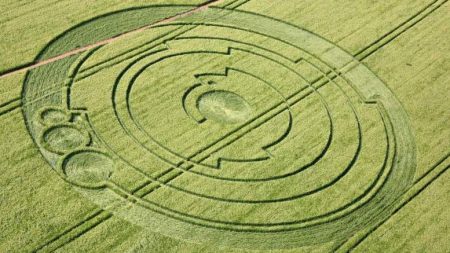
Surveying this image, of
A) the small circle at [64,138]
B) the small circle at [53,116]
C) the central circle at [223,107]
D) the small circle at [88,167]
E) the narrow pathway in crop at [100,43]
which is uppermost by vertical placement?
the narrow pathway in crop at [100,43]

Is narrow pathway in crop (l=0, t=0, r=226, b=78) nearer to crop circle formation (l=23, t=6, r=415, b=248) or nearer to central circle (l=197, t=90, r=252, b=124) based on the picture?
crop circle formation (l=23, t=6, r=415, b=248)

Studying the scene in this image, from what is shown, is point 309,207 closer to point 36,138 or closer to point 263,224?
point 263,224

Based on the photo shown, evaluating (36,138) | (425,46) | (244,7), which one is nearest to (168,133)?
(36,138)

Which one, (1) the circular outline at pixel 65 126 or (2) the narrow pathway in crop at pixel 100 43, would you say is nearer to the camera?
(1) the circular outline at pixel 65 126

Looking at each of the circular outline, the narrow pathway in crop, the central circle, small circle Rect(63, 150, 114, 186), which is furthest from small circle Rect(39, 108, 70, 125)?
the central circle

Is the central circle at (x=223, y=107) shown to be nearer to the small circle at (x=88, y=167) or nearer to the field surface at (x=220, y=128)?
the field surface at (x=220, y=128)

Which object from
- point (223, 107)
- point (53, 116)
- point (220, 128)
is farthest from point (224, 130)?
point (53, 116)

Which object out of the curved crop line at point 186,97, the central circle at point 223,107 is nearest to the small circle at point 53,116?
the curved crop line at point 186,97

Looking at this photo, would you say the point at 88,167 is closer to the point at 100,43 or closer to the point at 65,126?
the point at 65,126
